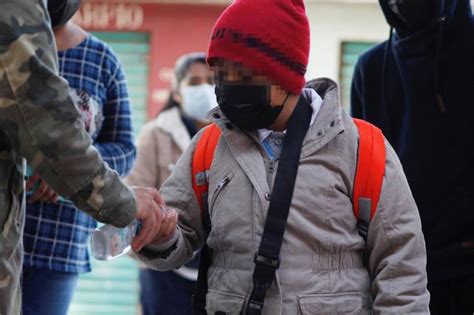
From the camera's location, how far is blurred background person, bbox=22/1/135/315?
412cm

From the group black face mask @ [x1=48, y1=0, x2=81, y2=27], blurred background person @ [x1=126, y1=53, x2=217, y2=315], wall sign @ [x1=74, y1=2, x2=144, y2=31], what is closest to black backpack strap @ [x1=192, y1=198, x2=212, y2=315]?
black face mask @ [x1=48, y1=0, x2=81, y2=27]

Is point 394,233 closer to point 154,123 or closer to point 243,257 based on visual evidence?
point 243,257

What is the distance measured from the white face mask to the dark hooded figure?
8.32ft

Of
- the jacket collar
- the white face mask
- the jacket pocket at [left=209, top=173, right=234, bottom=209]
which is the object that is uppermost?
the jacket pocket at [left=209, top=173, right=234, bottom=209]

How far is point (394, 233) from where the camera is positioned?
3.19 meters

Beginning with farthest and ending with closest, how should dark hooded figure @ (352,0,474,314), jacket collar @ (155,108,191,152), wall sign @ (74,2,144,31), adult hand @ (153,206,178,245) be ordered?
wall sign @ (74,2,144,31) → jacket collar @ (155,108,191,152) → dark hooded figure @ (352,0,474,314) → adult hand @ (153,206,178,245)

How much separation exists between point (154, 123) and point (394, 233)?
3464 millimetres

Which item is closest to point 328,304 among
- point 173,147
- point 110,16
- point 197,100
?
point 173,147

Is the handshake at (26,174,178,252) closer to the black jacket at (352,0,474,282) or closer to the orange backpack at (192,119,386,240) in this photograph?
the orange backpack at (192,119,386,240)

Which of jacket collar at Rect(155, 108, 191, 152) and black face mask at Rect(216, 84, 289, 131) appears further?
jacket collar at Rect(155, 108, 191, 152)

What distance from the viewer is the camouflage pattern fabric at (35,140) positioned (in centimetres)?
251

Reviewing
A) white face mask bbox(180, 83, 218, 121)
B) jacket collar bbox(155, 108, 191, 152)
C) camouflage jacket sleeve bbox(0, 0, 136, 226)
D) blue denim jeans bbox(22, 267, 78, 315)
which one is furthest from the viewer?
white face mask bbox(180, 83, 218, 121)

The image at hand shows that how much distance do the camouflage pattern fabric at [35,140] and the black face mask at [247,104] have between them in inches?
23.8

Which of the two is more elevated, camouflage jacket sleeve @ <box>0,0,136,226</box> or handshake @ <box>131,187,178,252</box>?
camouflage jacket sleeve @ <box>0,0,136,226</box>
